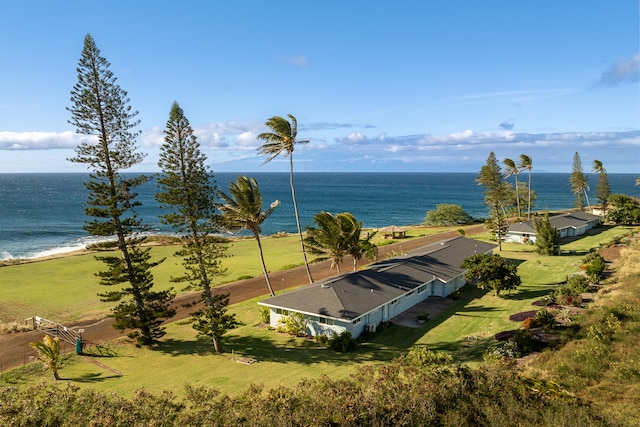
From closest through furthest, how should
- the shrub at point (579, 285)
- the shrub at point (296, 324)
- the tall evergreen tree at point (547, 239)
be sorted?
the shrub at point (296, 324) < the shrub at point (579, 285) < the tall evergreen tree at point (547, 239)

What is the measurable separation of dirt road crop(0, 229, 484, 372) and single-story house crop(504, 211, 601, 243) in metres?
13.5

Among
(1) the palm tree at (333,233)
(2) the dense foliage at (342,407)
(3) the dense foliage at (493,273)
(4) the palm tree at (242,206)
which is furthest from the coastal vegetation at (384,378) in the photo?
(1) the palm tree at (333,233)

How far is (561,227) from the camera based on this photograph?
194 feet

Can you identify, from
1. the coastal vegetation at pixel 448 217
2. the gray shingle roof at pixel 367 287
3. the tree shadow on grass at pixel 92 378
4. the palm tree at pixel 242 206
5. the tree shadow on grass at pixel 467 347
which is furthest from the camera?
the coastal vegetation at pixel 448 217

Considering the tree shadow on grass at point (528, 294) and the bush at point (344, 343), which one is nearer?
the bush at point (344, 343)

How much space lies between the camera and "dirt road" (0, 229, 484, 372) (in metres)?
24.7

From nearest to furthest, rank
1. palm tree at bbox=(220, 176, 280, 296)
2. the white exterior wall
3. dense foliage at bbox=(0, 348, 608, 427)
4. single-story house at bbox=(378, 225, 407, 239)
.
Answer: dense foliage at bbox=(0, 348, 608, 427) < the white exterior wall < palm tree at bbox=(220, 176, 280, 296) < single-story house at bbox=(378, 225, 407, 239)

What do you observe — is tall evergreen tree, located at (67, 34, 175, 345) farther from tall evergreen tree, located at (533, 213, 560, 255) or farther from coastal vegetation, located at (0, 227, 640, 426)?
tall evergreen tree, located at (533, 213, 560, 255)

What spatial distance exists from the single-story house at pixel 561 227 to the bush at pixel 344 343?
40.8 m

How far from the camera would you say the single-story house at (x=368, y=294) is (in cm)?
2584

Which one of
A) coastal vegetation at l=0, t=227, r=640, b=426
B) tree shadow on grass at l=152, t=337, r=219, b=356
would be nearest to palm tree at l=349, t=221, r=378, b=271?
coastal vegetation at l=0, t=227, r=640, b=426

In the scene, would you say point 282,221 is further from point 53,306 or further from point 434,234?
point 53,306

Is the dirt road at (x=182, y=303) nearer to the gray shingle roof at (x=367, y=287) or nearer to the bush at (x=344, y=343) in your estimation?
the gray shingle roof at (x=367, y=287)

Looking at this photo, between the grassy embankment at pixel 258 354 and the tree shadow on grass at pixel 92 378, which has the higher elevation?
the tree shadow on grass at pixel 92 378
